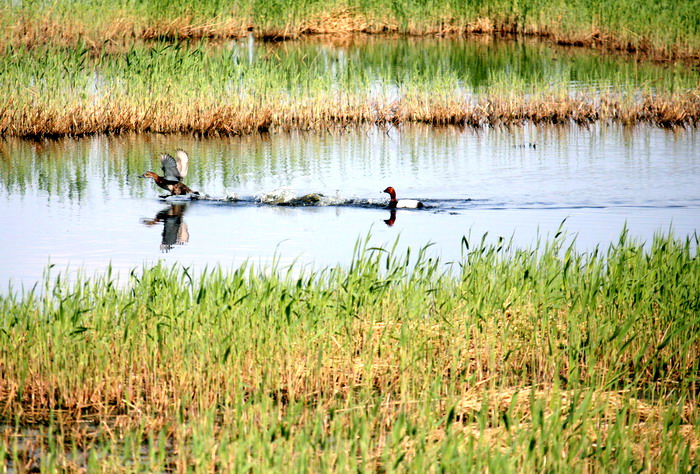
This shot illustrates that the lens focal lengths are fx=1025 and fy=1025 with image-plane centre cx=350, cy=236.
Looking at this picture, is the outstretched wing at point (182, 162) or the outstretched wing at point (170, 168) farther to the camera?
the outstretched wing at point (170, 168)

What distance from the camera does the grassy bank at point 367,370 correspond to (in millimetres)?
4824

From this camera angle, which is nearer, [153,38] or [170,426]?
[170,426]

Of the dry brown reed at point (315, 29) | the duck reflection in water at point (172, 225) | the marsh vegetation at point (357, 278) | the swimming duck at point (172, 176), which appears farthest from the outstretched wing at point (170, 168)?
the dry brown reed at point (315, 29)

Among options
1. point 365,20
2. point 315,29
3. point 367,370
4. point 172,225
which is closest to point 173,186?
point 172,225

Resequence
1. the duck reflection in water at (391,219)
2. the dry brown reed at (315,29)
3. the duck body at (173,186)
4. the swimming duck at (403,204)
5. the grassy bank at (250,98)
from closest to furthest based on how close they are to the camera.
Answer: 1. the duck reflection in water at (391,219)
2. the swimming duck at (403,204)
3. the duck body at (173,186)
4. the grassy bank at (250,98)
5. the dry brown reed at (315,29)

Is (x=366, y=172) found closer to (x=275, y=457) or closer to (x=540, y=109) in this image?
(x=540, y=109)

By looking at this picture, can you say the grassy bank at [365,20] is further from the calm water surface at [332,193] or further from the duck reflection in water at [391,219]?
the duck reflection in water at [391,219]

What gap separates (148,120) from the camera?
1792 cm

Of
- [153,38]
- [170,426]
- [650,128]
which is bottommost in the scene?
[170,426]

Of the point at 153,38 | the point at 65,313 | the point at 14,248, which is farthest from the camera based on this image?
the point at 153,38

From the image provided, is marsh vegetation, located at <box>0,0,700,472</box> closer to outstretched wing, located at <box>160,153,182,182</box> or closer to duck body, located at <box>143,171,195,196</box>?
duck body, located at <box>143,171,195,196</box>

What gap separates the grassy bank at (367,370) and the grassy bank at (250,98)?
36.7 feet

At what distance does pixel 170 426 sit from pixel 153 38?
23.2 m

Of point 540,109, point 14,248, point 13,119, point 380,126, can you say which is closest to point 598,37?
point 540,109
